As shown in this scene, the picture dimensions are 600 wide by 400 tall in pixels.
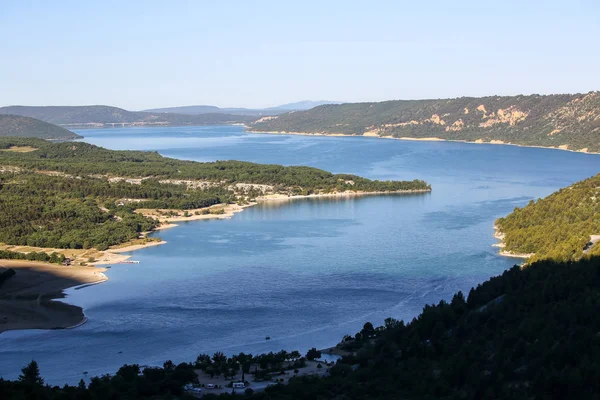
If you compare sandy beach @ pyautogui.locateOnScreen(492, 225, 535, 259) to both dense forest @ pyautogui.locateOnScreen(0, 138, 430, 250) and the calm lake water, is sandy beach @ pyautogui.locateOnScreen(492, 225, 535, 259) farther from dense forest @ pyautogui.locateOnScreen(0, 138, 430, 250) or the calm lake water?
dense forest @ pyautogui.locateOnScreen(0, 138, 430, 250)

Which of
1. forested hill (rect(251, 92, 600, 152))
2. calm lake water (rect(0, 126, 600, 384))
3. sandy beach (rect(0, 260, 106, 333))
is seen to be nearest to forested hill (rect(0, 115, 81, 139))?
forested hill (rect(251, 92, 600, 152))

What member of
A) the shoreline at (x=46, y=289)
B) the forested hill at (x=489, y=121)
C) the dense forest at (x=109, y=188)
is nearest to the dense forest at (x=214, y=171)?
the dense forest at (x=109, y=188)

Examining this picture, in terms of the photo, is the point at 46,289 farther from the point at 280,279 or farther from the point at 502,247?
the point at 502,247

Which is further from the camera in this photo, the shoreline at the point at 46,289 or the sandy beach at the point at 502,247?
the sandy beach at the point at 502,247

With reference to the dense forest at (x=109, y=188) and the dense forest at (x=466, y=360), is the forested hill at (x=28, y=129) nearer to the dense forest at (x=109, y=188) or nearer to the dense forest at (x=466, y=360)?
the dense forest at (x=109, y=188)

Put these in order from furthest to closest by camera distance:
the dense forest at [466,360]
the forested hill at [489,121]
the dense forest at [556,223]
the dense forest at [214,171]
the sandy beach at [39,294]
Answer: the forested hill at [489,121] < the dense forest at [214,171] < the dense forest at [556,223] < the sandy beach at [39,294] < the dense forest at [466,360]
